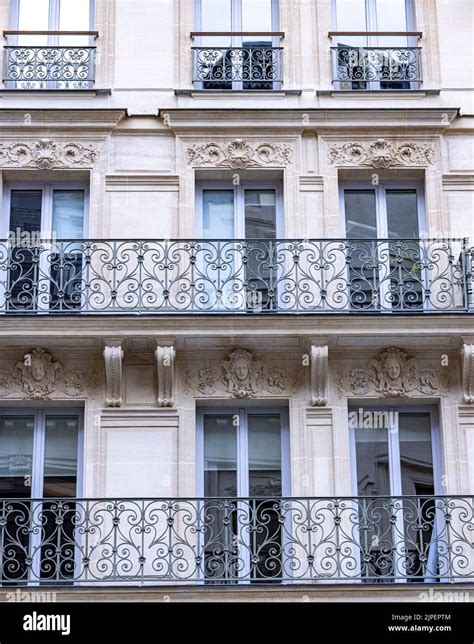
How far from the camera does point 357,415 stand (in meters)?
16.0

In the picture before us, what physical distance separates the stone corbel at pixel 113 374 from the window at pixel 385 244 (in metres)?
2.61

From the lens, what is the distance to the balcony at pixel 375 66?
17484 mm

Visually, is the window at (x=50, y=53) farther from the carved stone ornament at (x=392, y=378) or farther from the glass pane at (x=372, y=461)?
the glass pane at (x=372, y=461)

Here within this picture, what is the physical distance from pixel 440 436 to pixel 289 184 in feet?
10.9

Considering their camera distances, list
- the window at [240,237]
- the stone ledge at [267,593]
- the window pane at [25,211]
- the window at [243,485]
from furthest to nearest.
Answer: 1. the window pane at [25,211]
2. the window at [240,237]
3. the window at [243,485]
4. the stone ledge at [267,593]

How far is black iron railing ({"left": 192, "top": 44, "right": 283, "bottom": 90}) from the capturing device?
17453mm

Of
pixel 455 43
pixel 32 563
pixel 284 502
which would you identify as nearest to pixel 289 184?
pixel 455 43

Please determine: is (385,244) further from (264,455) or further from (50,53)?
(50,53)

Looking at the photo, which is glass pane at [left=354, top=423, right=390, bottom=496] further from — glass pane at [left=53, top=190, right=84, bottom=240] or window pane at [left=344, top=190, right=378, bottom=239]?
glass pane at [left=53, top=190, right=84, bottom=240]

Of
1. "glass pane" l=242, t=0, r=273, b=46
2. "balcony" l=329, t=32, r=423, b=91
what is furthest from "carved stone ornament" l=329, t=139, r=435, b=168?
"glass pane" l=242, t=0, r=273, b=46

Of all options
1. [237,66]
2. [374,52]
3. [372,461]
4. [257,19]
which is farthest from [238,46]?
[372,461]

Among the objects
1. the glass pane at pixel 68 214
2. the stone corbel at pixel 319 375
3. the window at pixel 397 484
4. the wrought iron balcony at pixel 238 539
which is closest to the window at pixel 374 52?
the glass pane at pixel 68 214
